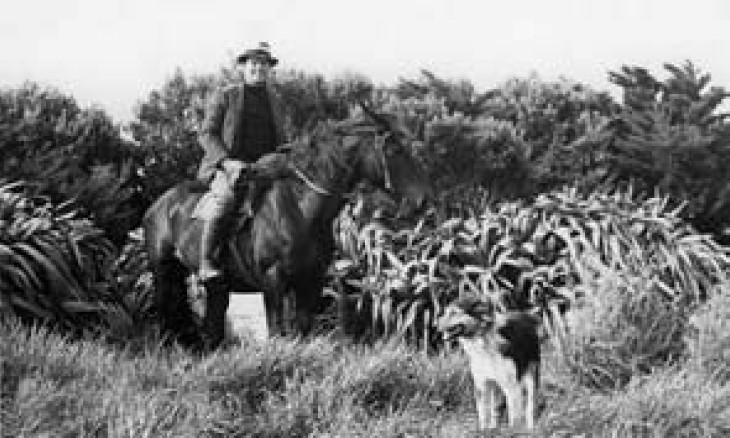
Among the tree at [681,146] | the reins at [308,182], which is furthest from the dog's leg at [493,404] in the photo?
the tree at [681,146]

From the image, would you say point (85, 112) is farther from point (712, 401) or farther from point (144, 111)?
point (712, 401)

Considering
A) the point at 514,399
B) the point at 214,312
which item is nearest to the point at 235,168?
the point at 214,312

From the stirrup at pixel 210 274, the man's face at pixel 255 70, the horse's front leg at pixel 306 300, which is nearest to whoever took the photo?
the horse's front leg at pixel 306 300

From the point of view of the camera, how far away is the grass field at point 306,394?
5715mm

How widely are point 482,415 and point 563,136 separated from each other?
25.9ft

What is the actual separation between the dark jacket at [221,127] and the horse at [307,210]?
342 millimetres

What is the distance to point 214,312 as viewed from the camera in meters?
7.70

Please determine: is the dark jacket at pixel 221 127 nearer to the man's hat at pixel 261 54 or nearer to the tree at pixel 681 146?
the man's hat at pixel 261 54

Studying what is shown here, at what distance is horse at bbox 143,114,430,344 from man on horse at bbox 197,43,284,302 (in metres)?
0.12

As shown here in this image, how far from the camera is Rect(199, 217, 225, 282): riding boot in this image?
740 centimetres

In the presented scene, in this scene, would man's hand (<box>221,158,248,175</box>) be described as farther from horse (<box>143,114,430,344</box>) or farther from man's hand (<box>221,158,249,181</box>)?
horse (<box>143,114,430,344</box>)

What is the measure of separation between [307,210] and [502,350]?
6.61 ft

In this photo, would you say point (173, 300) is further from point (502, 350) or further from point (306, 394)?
point (502, 350)

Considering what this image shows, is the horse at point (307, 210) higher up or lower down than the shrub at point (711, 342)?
higher up
